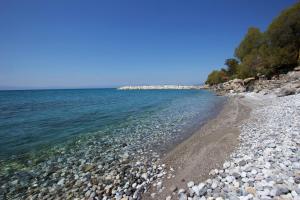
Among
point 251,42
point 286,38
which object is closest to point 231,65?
point 251,42

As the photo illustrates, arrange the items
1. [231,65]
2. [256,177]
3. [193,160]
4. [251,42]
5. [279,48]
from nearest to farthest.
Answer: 1. [256,177]
2. [193,160]
3. [279,48]
4. [251,42]
5. [231,65]

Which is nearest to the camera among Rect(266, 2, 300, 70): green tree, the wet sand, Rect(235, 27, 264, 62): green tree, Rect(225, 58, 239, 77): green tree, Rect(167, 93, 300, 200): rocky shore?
Rect(167, 93, 300, 200): rocky shore

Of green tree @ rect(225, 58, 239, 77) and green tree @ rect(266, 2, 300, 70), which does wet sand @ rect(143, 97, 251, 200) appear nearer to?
green tree @ rect(266, 2, 300, 70)

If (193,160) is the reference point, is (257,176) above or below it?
above

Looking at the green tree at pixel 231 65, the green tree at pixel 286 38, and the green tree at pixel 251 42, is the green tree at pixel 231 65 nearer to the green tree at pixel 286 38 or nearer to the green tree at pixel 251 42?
the green tree at pixel 251 42

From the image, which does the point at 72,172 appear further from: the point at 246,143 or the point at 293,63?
the point at 293,63

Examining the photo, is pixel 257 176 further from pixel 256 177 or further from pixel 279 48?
pixel 279 48

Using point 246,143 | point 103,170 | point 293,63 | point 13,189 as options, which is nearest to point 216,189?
point 246,143

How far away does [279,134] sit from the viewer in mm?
5832

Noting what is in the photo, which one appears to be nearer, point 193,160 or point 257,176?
point 257,176

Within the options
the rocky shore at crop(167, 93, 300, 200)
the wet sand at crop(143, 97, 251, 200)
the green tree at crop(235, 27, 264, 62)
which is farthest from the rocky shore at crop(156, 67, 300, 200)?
the green tree at crop(235, 27, 264, 62)

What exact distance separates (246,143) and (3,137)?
1464 cm

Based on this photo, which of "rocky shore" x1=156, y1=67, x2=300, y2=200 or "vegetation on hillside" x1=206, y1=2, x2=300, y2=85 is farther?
"vegetation on hillside" x1=206, y1=2, x2=300, y2=85

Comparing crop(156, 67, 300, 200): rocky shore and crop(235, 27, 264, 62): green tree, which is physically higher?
crop(235, 27, 264, 62): green tree
